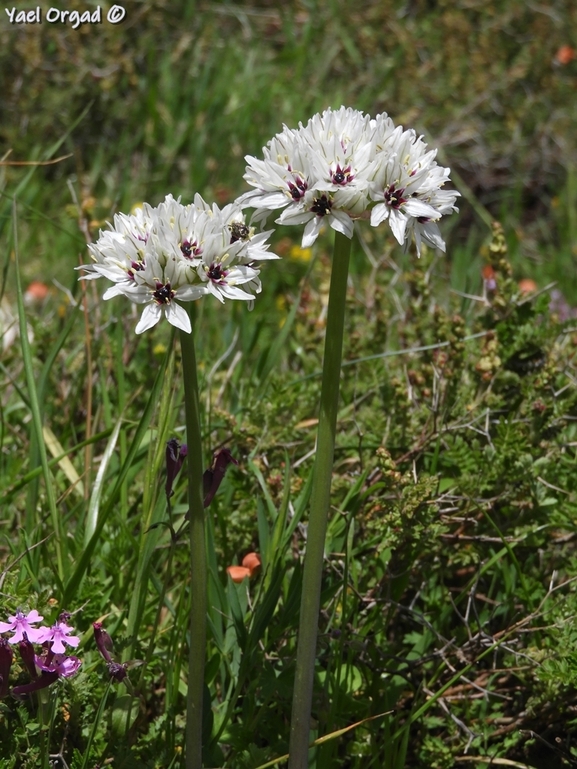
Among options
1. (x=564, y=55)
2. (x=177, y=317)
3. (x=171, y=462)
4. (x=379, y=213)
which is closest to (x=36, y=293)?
(x=171, y=462)

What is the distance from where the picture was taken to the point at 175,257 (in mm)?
1540

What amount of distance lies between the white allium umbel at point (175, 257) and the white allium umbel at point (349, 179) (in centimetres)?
7

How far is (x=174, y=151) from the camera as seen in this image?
5281 millimetres

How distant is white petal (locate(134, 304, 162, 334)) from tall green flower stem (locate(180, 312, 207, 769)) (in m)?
0.07

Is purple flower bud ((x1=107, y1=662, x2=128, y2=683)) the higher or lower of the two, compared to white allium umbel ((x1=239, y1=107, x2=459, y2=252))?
lower

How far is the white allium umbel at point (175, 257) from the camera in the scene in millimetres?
1540

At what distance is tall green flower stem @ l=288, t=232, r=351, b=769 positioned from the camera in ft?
5.24

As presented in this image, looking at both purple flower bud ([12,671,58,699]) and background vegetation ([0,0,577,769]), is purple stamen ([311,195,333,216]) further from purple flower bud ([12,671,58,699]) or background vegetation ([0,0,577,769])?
purple flower bud ([12,671,58,699])

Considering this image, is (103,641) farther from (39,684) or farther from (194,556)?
(194,556)

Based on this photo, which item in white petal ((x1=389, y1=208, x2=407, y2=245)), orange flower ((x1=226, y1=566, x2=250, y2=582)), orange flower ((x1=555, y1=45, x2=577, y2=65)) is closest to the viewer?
white petal ((x1=389, y1=208, x2=407, y2=245))

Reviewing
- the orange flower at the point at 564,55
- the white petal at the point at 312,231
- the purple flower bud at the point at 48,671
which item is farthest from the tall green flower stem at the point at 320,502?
the orange flower at the point at 564,55

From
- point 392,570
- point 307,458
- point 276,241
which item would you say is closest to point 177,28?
point 276,241

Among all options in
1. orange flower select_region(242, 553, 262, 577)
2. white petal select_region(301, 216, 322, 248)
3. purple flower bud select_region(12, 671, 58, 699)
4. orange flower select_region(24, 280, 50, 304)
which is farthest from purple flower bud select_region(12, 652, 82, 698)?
orange flower select_region(24, 280, 50, 304)

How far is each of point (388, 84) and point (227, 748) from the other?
5075 millimetres
